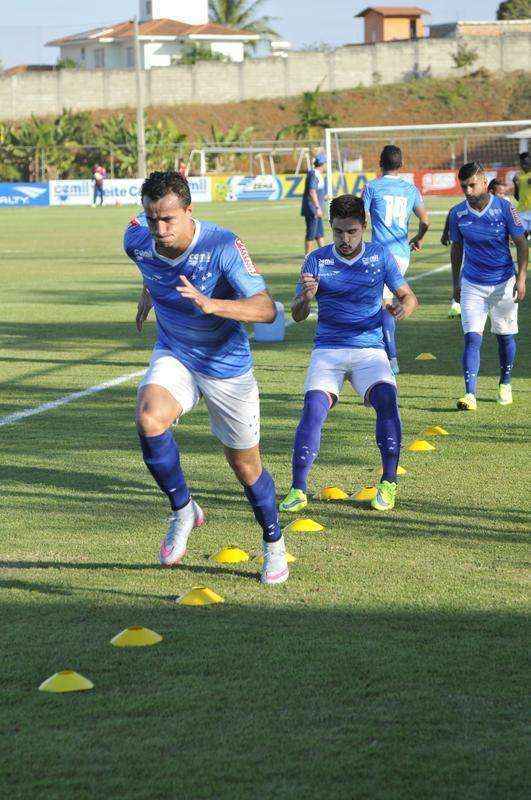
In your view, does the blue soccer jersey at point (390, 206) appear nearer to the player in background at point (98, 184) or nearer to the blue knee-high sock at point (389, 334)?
the blue knee-high sock at point (389, 334)

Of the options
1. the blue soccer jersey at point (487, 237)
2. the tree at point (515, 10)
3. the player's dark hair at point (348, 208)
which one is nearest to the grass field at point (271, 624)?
the blue soccer jersey at point (487, 237)

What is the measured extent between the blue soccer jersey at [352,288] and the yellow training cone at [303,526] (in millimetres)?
1305

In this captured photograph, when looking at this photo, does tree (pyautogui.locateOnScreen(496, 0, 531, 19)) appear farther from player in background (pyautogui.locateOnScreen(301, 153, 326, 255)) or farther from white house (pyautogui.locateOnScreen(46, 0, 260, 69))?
player in background (pyautogui.locateOnScreen(301, 153, 326, 255))

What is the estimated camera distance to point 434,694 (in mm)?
4664

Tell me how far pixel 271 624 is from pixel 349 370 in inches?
107

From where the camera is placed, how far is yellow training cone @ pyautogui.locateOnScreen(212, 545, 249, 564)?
6.43 metres

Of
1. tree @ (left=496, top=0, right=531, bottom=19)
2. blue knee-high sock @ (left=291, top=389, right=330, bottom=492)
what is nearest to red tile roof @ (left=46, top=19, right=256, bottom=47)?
tree @ (left=496, top=0, right=531, bottom=19)

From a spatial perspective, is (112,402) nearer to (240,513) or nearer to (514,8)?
(240,513)

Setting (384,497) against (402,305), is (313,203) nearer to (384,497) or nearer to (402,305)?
(402,305)

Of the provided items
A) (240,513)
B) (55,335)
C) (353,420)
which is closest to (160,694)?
(240,513)

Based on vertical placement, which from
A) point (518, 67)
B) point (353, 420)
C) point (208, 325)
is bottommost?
point (353, 420)

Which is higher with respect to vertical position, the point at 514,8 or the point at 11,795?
the point at 514,8

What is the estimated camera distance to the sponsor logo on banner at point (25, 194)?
200ft

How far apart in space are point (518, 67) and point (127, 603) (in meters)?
89.4
